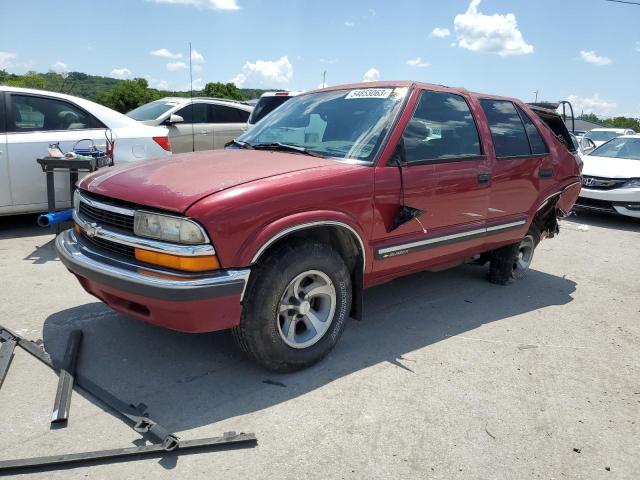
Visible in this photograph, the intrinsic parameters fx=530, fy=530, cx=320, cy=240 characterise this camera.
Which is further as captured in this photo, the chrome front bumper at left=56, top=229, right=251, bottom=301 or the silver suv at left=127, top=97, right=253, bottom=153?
the silver suv at left=127, top=97, right=253, bottom=153

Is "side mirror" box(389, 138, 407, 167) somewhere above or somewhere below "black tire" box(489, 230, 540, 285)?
above

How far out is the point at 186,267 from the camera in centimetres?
280

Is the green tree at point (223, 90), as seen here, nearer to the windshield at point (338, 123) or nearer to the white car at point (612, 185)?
the white car at point (612, 185)

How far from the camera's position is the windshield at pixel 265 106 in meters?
10.1

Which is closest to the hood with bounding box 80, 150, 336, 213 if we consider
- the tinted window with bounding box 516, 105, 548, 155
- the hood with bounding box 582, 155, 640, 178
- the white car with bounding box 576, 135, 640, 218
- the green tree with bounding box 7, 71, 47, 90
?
the tinted window with bounding box 516, 105, 548, 155

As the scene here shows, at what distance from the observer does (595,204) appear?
9359mm

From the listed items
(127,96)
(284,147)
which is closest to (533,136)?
(284,147)

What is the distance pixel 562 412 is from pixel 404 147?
6.41ft

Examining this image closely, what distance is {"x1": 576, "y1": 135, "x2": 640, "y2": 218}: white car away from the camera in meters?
8.95

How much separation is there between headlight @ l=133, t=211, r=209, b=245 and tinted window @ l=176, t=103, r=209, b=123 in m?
8.19

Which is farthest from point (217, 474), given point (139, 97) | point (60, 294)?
point (139, 97)

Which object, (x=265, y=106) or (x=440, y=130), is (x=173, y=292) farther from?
(x=265, y=106)

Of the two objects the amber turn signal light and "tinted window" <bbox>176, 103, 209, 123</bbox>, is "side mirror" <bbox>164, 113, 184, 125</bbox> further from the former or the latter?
the amber turn signal light

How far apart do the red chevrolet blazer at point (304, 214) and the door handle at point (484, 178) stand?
17mm
